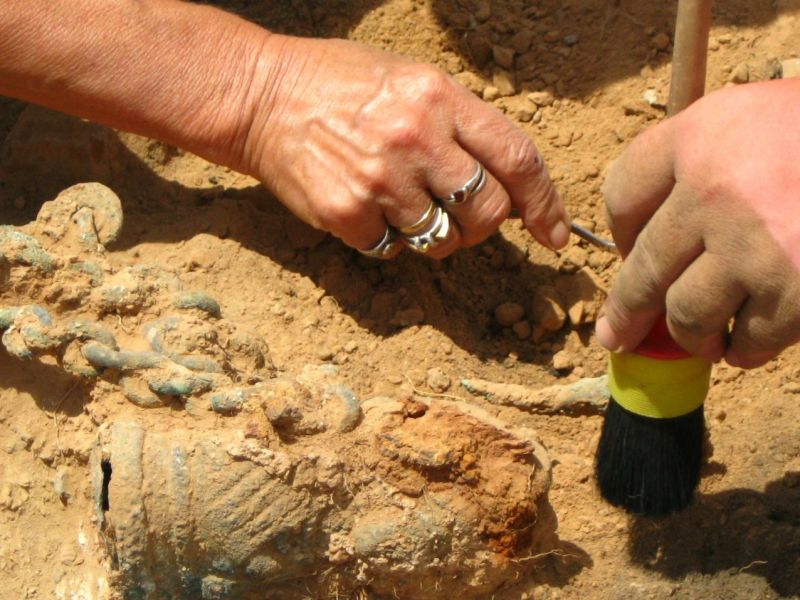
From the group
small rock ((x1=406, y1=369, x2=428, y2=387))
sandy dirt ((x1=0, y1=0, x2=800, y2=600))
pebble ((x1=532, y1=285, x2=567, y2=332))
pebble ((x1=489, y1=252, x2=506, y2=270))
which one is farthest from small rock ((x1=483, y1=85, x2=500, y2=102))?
small rock ((x1=406, y1=369, x2=428, y2=387))

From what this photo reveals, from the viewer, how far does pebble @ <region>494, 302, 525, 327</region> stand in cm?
194

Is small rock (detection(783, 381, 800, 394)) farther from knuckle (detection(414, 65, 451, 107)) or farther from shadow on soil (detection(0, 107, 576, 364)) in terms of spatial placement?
knuckle (detection(414, 65, 451, 107))

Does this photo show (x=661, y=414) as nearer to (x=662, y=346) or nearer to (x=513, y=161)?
(x=662, y=346)

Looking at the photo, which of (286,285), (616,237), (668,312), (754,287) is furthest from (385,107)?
(754,287)

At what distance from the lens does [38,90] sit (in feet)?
6.06

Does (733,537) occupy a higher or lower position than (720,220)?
lower

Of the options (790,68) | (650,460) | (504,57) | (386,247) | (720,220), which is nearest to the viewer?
(720,220)

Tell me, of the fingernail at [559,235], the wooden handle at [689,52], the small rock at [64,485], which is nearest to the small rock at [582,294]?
the fingernail at [559,235]

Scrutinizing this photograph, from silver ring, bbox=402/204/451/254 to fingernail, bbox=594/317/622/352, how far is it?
0.40m

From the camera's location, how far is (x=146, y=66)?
1.84 meters

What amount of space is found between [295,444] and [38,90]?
0.94 m

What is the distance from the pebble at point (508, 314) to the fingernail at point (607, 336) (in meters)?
0.44

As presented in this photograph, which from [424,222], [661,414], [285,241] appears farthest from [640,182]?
[285,241]

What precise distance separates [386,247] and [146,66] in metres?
0.55
